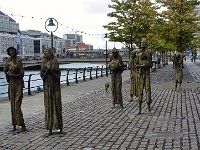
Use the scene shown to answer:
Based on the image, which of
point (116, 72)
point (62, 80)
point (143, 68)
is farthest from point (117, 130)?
point (62, 80)

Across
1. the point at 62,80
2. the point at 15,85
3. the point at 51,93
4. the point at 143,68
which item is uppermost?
the point at 143,68

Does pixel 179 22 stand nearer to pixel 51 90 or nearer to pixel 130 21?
pixel 130 21

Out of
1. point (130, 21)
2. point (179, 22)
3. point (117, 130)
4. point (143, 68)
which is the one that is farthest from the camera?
point (130, 21)

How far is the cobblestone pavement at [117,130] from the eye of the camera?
7797 mm

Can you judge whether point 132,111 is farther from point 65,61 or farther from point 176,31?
point 65,61

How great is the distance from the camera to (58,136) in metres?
8.80

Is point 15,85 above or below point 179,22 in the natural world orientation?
below

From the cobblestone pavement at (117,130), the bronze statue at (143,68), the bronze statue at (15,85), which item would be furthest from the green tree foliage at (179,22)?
the bronze statue at (15,85)

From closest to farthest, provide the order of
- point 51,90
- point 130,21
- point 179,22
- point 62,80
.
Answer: point 51,90, point 62,80, point 179,22, point 130,21

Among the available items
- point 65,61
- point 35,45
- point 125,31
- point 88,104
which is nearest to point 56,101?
point 88,104

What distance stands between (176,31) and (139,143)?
21642 millimetres

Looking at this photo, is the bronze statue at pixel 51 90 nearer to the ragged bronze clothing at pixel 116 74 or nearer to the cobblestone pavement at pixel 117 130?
the cobblestone pavement at pixel 117 130

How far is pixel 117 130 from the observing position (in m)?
9.27

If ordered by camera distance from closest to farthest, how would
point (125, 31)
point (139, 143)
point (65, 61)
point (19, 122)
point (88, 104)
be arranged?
point (139, 143)
point (19, 122)
point (88, 104)
point (125, 31)
point (65, 61)
